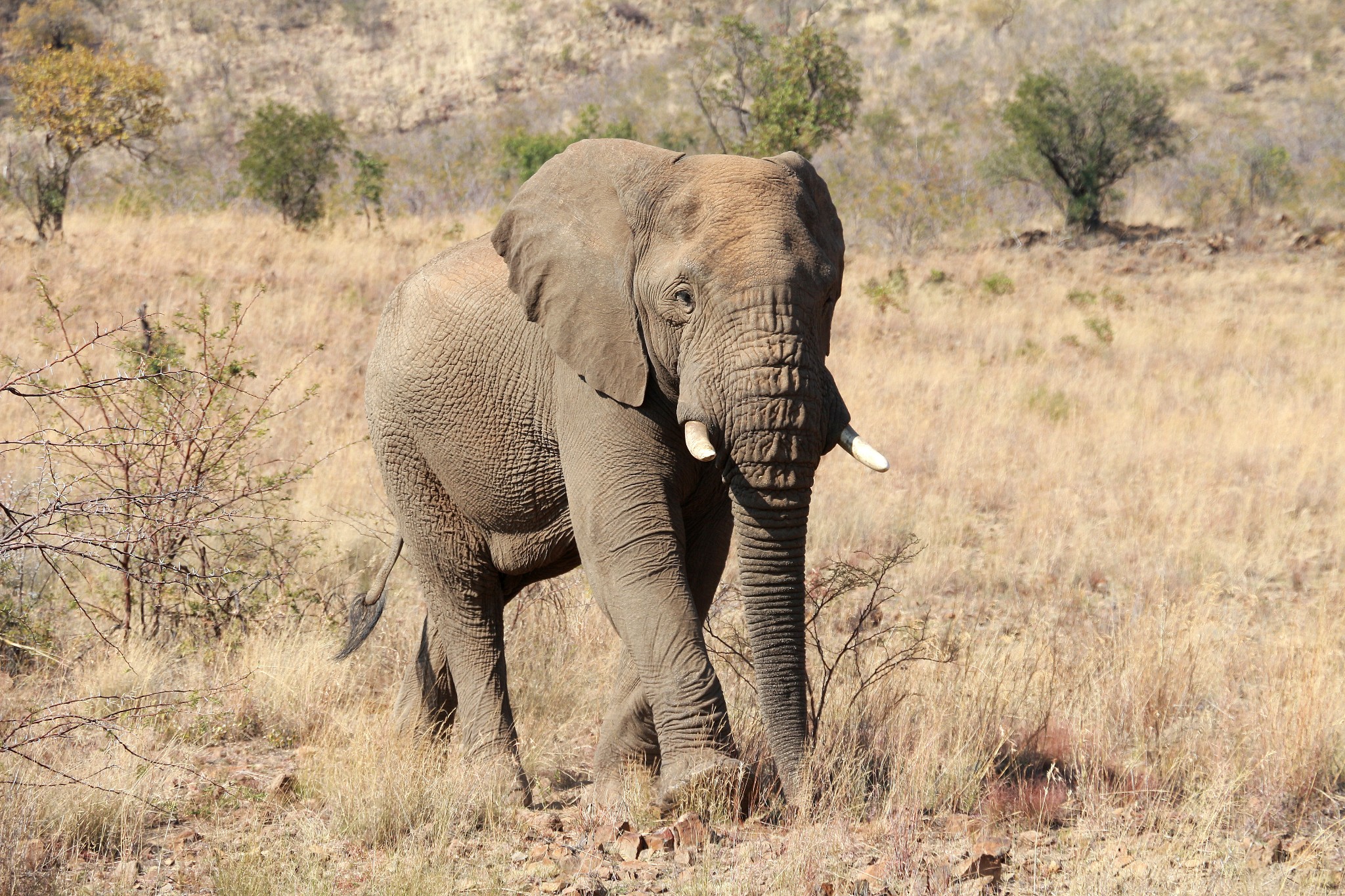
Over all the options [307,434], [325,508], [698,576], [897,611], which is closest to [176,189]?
[307,434]

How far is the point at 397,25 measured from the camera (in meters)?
50.2

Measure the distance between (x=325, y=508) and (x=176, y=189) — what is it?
19.5 meters

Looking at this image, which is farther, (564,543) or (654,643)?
(564,543)

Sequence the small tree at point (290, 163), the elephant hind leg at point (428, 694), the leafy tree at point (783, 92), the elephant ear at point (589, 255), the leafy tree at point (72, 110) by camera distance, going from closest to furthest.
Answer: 1. the elephant ear at point (589, 255)
2. the elephant hind leg at point (428, 694)
3. the leafy tree at point (72, 110)
4. the small tree at point (290, 163)
5. the leafy tree at point (783, 92)

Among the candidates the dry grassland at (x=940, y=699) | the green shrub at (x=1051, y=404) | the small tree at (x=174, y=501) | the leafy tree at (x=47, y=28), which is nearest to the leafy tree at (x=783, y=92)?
the green shrub at (x=1051, y=404)

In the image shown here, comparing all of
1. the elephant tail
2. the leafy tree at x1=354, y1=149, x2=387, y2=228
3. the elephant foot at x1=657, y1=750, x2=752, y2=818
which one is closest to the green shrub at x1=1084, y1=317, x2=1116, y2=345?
the leafy tree at x1=354, y1=149, x2=387, y2=228

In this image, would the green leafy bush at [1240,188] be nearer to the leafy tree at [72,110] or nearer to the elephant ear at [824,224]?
the leafy tree at [72,110]

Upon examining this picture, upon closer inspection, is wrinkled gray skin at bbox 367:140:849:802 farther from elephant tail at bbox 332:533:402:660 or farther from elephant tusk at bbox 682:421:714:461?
elephant tail at bbox 332:533:402:660

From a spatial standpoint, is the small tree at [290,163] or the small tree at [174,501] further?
the small tree at [290,163]

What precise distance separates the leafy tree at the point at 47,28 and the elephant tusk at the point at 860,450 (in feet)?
A: 119

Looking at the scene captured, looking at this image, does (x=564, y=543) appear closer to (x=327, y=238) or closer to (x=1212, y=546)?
(x=1212, y=546)

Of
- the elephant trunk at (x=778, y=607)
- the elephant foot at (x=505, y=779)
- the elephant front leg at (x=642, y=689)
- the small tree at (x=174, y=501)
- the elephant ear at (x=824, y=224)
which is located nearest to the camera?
the elephant trunk at (x=778, y=607)

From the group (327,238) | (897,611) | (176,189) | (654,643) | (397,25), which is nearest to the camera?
(654,643)

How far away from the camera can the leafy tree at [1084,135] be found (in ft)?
94.9
